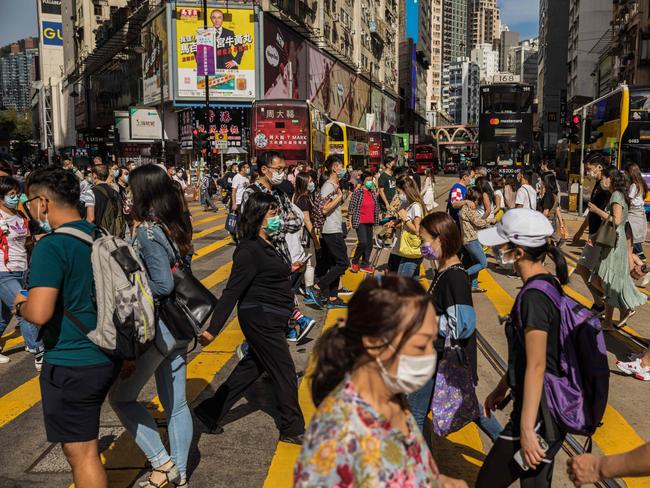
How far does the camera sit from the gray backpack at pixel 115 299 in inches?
124

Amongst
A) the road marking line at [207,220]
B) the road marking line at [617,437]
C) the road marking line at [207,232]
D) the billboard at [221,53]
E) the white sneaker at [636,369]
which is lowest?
the road marking line at [617,437]

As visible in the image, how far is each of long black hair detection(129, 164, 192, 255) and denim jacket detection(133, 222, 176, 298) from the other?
85 millimetres

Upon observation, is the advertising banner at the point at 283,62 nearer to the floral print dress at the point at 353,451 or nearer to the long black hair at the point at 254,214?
the long black hair at the point at 254,214

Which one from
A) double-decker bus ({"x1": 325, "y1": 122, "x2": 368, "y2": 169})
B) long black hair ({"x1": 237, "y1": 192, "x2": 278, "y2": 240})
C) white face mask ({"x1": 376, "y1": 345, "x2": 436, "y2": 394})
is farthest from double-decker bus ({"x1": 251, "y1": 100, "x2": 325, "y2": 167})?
white face mask ({"x1": 376, "y1": 345, "x2": 436, "y2": 394})

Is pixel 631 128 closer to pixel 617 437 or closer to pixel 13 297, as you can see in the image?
pixel 617 437

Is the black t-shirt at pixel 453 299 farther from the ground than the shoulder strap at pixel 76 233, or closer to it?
closer to it

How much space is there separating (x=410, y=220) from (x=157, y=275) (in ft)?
15.6

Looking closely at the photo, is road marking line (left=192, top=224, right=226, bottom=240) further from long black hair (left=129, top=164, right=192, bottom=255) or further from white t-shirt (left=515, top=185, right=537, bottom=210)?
long black hair (left=129, top=164, right=192, bottom=255)

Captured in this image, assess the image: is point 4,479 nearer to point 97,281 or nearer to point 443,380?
point 97,281

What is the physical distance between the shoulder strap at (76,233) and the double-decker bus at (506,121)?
33.1 meters

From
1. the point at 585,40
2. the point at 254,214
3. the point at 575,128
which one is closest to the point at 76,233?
the point at 254,214

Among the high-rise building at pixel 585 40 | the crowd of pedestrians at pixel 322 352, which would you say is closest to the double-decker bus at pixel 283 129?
the crowd of pedestrians at pixel 322 352

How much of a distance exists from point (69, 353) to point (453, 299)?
2066 mm

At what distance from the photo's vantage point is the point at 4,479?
4180mm
